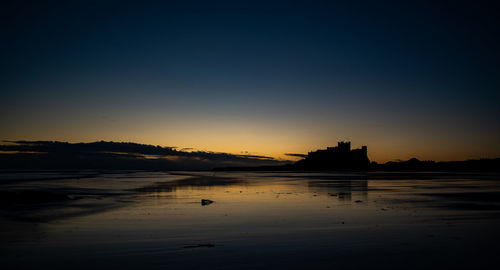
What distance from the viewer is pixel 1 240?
9.05m

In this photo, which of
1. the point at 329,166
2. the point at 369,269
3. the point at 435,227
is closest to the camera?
the point at 369,269

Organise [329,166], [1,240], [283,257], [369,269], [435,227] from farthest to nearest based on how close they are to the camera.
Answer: [329,166] < [435,227] < [1,240] < [283,257] < [369,269]

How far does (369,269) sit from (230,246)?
358 centimetres

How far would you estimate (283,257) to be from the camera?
7.41 metres

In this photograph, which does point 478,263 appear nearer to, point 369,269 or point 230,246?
point 369,269

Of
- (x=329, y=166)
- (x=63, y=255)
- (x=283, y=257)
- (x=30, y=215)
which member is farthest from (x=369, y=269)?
(x=329, y=166)

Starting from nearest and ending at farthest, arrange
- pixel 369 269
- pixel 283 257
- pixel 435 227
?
pixel 369 269
pixel 283 257
pixel 435 227

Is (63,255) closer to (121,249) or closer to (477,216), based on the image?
(121,249)

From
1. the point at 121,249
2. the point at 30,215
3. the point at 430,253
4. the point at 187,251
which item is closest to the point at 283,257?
the point at 187,251

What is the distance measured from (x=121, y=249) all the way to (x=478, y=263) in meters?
8.51

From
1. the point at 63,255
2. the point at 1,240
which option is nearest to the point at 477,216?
the point at 63,255

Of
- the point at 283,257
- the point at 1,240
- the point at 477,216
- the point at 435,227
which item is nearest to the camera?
the point at 283,257

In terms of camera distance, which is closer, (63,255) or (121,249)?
(63,255)

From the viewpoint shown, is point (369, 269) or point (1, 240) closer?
point (369, 269)
